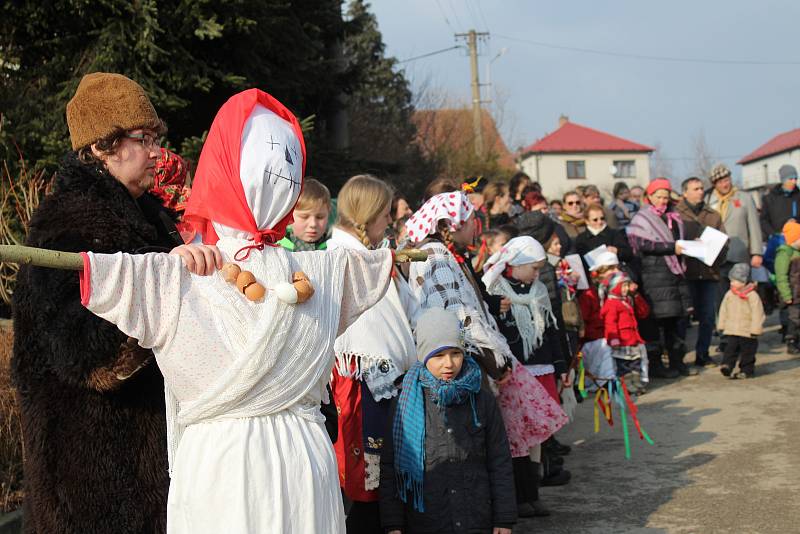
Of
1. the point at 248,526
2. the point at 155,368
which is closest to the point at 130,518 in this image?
the point at 155,368

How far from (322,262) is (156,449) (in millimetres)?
835

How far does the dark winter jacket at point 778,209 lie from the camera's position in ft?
45.5

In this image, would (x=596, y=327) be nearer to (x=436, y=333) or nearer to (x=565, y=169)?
(x=436, y=333)

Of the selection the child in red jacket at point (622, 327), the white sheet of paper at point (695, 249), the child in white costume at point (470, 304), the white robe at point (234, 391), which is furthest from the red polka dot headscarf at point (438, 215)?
the white sheet of paper at point (695, 249)

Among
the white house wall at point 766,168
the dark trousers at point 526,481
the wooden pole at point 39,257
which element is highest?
the white house wall at point 766,168

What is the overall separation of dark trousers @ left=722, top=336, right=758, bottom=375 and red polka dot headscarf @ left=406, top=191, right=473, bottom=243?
6.08 m

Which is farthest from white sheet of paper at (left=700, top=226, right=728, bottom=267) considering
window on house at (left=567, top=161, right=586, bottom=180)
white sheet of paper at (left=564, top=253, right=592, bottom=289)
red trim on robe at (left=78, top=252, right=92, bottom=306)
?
window on house at (left=567, top=161, right=586, bottom=180)

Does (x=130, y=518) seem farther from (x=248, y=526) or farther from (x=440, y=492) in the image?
(x=440, y=492)

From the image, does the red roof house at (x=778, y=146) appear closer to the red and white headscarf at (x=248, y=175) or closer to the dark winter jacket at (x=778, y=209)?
the dark winter jacket at (x=778, y=209)

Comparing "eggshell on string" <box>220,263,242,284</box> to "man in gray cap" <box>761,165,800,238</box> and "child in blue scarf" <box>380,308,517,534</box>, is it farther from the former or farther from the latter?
"man in gray cap" <box>761,165,800,238</box>

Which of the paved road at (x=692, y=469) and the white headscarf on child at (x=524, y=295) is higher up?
the white headscarf on child at (x=524, y=295)

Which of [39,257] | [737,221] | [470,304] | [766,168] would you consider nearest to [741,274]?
[737,221]

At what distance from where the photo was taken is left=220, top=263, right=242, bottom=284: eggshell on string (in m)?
2.37

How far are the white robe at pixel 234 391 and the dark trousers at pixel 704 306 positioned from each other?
976cm
